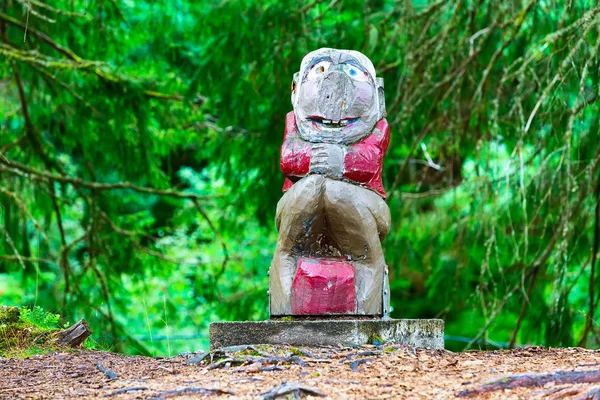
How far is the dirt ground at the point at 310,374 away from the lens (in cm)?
340

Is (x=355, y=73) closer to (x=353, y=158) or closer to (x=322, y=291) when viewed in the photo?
(x=353, y=158)

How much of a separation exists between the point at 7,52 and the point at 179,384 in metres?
4.24

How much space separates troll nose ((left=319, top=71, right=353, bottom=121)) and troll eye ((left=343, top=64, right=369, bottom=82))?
0.18ft

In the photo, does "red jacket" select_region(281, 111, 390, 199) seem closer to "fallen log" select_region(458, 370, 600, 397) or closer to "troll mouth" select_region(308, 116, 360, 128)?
"troll mouth" select_region(308, 116, 360, 128)

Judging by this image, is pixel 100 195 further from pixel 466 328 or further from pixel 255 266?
pixel 466 328

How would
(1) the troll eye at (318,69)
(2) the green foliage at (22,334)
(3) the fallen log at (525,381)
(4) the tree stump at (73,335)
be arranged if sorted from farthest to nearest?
(1) the troll eye at (318,69) < (4) the tree stump at (73,335) < (2) the green foliage at (22,334) < (3) the fallen log at (525,381)

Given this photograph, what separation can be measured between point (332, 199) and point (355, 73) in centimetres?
89

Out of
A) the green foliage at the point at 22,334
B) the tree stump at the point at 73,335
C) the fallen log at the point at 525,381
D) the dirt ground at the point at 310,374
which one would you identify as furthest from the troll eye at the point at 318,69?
the fallen log at the point at 525,381

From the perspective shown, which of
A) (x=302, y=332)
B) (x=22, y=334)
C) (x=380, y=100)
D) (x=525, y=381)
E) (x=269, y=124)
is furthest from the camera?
(x=269, y=124)

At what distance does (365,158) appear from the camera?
513cm

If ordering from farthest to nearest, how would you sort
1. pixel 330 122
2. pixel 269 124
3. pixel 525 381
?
pixel 269 124 < pixel 330 122 < pixel 525 381

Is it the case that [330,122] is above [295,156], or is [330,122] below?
above

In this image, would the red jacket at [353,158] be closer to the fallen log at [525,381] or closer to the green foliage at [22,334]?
the green foliage at [22,334]

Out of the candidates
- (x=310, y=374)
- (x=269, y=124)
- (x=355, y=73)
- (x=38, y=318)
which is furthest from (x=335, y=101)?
(x=269, y=124)
